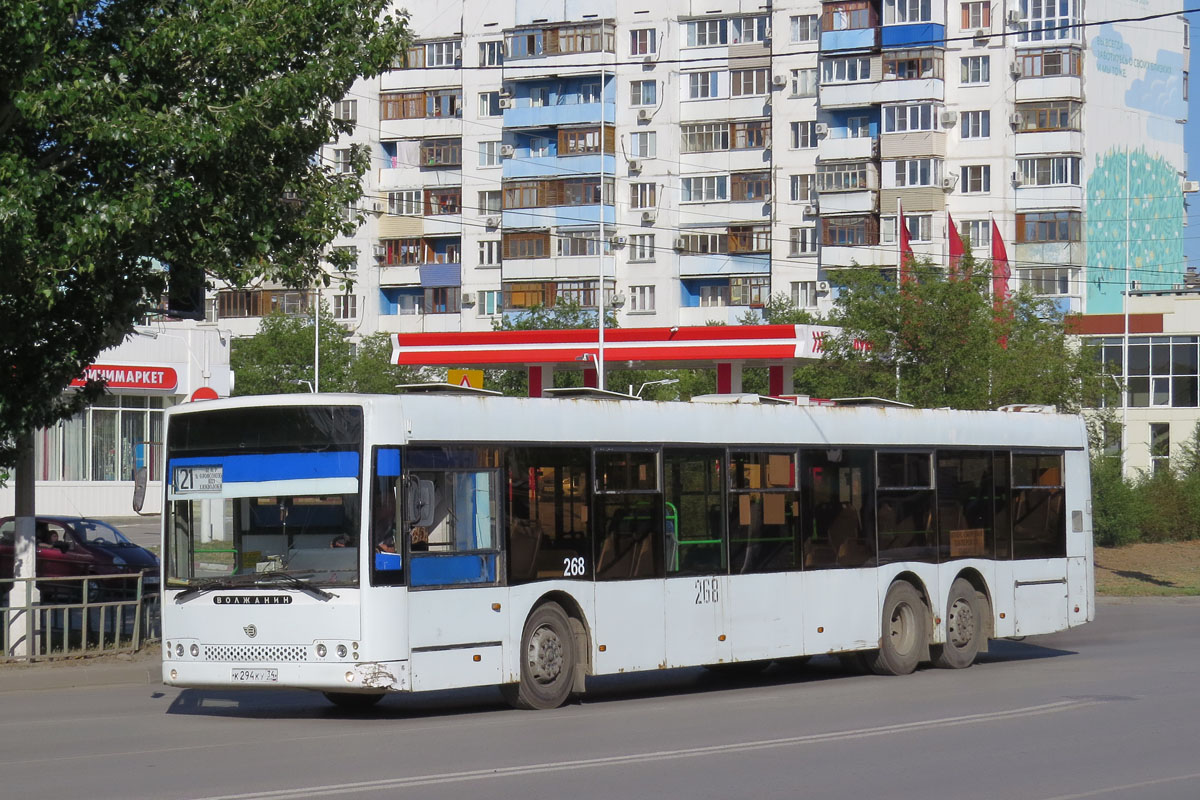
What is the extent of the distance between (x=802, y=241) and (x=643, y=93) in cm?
1127

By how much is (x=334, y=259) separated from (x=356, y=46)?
278cm

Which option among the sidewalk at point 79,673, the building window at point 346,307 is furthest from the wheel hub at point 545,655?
the building window at point 346,307

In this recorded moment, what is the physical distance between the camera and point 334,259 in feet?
64.2

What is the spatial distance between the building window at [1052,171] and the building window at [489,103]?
88.9 feet

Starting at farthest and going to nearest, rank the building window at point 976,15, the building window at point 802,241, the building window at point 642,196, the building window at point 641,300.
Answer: the building window at point 641,300 → the building window at point 642,196 → the building window at point 802,241 → the building window at point 976,15

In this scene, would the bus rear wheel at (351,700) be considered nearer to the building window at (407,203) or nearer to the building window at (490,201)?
the building window at (490,201)

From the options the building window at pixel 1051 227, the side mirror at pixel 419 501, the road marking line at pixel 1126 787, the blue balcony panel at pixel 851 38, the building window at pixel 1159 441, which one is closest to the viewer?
the road marking line at pixel 1126 787

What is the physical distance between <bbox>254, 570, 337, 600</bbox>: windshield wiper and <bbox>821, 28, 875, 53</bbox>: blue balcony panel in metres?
71.4

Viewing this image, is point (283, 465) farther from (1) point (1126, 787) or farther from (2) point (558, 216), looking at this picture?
(2) point (558, 216)

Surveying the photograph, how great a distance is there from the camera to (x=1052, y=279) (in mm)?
80188

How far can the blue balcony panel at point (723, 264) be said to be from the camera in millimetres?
85625

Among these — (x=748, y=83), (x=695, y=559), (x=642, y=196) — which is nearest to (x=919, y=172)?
(x=748, y=83)

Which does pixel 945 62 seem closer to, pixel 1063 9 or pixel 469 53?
pixel 1063 9

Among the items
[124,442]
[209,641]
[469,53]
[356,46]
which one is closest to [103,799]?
[209,641]
